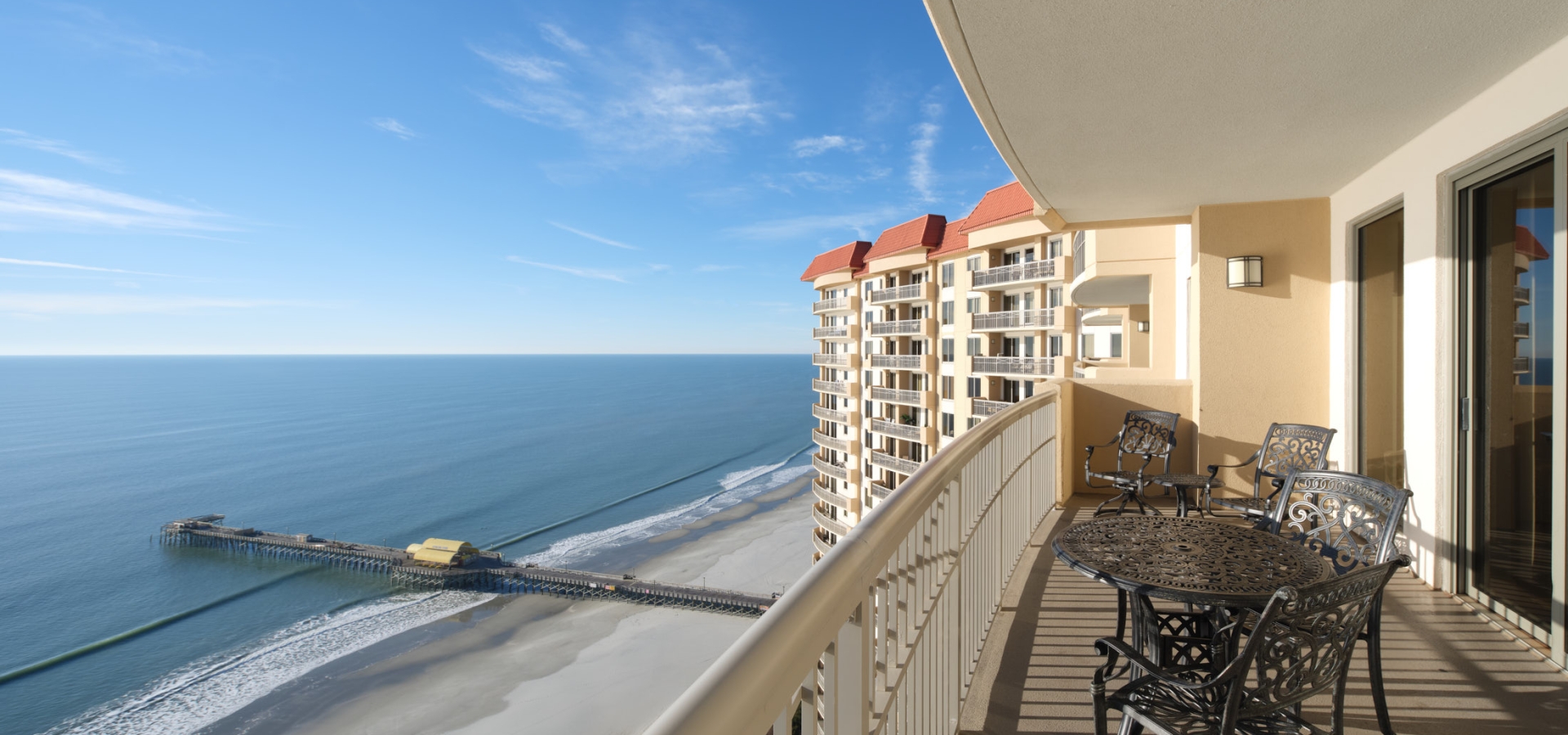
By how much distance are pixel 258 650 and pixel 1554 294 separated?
28597mm

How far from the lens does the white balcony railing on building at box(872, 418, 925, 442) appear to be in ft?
86.8

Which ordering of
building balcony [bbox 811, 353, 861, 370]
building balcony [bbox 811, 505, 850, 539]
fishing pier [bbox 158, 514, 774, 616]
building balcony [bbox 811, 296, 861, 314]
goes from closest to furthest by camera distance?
fishing pier [bbox 158, 514, 774, 616]
building balcony [bbox 811, 505, 850, 539]
building balcony [bbox 811, 353, 861, 370]
building balcony [bbox 811, 296, 861, 314]

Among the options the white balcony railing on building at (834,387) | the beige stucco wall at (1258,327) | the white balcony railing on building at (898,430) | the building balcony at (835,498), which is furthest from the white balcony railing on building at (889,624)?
the white balcony railing on building at (834,387)

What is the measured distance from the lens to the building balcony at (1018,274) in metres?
21.7

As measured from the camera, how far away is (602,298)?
9462cm

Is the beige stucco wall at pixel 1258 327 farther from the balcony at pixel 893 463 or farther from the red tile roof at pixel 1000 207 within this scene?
the balcony at pixel 893 463

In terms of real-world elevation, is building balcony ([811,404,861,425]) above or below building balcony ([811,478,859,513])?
above

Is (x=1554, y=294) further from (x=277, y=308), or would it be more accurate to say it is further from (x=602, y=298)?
(x=277, y=308)

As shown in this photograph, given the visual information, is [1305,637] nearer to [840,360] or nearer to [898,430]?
[898,430]

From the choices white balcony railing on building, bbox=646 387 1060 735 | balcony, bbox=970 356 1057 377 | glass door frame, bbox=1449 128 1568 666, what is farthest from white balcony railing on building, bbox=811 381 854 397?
white balcony railing on building, bbox=646 387 1060 735

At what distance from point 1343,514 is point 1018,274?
2146 cm

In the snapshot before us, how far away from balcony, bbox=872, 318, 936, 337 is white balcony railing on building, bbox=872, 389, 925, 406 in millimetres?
2438

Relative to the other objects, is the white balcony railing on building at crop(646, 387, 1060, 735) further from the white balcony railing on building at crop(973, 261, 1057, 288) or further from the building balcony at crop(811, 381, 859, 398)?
the building balcony at crop(811, 381, 859, 398)

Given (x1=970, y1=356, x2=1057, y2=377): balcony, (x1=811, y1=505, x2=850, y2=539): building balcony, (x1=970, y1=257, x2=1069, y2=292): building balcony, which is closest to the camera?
(x1=970, y1=356, x2=1057, y2=377): balcony
